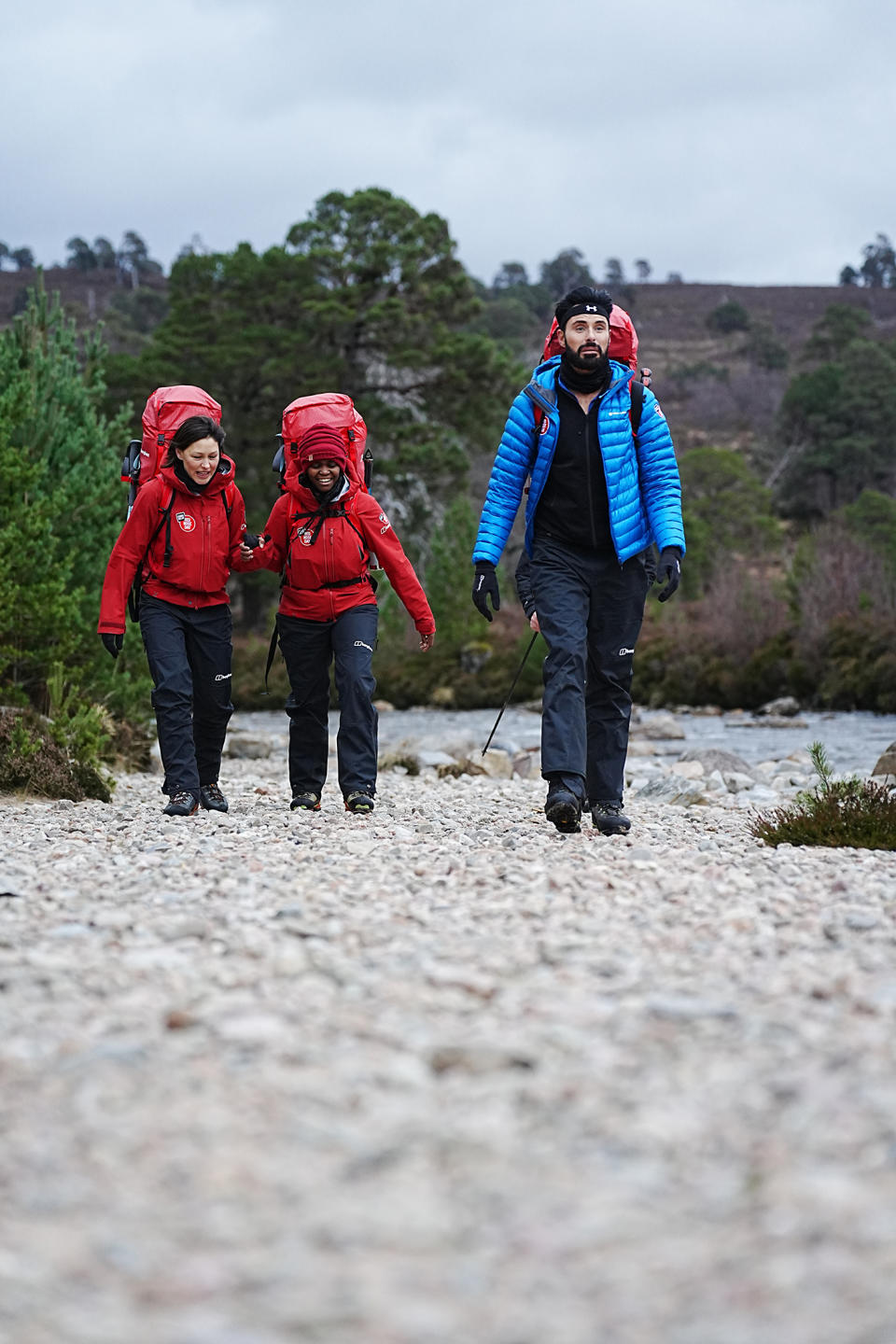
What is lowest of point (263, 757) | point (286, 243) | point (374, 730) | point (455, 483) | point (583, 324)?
point (263, 757)

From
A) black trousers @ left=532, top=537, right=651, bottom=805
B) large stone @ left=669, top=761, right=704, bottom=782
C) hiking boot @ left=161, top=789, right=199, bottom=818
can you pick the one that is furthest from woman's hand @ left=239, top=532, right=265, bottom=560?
large stone @ left=669, top=761, right=704, bottom=782

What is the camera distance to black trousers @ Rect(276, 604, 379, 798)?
660 centimetres

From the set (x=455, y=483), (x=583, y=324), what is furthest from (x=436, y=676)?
(x=583, y=324)

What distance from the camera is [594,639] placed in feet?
19.0

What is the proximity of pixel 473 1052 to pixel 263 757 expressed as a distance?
11.0 meters

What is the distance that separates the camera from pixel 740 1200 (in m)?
2.01

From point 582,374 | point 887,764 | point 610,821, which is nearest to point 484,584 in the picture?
point 582,374

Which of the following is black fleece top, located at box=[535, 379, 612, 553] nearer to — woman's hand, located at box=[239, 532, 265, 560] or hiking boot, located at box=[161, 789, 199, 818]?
woman's hand, located at box=[239, 532, 265, 560]

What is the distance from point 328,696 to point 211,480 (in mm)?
1217

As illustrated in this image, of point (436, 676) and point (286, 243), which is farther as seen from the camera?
point (286, 243)

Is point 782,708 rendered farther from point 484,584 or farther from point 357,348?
point 357,348

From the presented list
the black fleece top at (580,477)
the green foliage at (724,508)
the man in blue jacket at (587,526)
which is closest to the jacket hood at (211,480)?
the man in blue jacket at (587,526)

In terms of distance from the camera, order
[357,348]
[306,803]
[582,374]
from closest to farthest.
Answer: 1. [582,374]
2. [306,803]
3. [357,348]

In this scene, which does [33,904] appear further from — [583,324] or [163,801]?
[163,801]
